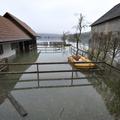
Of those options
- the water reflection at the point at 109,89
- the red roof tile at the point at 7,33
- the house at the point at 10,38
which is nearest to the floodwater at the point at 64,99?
the water reflection at the point at 109,89

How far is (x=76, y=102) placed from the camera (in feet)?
15.8

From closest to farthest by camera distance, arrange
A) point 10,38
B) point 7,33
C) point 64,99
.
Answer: point 64,99
point 10,38
point 7,33

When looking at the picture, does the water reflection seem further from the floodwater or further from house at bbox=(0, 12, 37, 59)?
house at bbox=(0, 12, 37, 59)

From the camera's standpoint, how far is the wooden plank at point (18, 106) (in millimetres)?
4090

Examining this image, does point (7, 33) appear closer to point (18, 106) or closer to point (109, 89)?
point (18, 106)

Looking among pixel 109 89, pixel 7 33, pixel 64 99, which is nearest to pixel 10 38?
pixel 7 33

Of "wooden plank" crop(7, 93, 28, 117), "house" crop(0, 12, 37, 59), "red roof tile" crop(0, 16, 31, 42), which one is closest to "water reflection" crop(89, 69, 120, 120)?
"wooden plank" crop(7, 93, 28, 117)

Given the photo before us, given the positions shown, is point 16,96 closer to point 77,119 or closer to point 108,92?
point 77,119

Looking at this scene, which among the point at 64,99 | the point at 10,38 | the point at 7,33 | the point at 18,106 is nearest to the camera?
the point at 18,106

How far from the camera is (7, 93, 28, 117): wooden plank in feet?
13.4

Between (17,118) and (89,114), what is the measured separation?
1.97 metres

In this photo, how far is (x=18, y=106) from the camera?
4.52 meters

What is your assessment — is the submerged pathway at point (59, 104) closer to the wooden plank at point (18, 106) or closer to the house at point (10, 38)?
the wooden plank at point (18, 106)

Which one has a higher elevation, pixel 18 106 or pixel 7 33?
pixel 7 33
